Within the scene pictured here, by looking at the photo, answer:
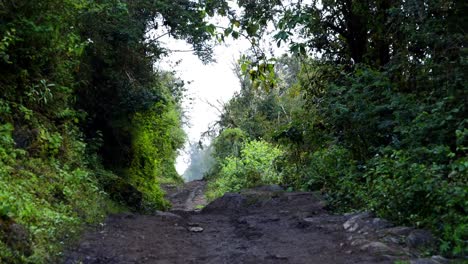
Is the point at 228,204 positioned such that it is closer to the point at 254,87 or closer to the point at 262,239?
the point at 254,87

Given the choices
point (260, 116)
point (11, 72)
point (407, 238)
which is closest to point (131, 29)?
point (11, 72)

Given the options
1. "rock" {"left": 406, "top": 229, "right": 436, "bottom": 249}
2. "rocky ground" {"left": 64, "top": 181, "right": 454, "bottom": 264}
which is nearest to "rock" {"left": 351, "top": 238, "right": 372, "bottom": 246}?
"rocky ground" {"left": 64, "top": 181, "right": 454, "bottom": 264}

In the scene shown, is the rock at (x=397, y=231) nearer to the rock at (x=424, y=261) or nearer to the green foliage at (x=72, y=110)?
the rock at (x=424, y=261)

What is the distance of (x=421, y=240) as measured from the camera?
5172 millimetres

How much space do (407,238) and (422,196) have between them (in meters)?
0.89

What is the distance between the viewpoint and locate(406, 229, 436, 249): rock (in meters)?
5.08

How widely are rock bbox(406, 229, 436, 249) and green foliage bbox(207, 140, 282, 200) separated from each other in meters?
10.5

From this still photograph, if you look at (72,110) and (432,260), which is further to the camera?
(72,110)

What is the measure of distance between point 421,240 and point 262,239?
7.81 ft

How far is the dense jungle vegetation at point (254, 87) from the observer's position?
5.95m

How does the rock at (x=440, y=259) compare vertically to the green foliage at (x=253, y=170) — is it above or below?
below

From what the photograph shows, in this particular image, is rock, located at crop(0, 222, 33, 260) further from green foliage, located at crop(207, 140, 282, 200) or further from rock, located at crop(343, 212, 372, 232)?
green foliage, located at crop(207, 140, 282, 200)

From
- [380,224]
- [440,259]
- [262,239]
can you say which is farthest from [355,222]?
[440,259]

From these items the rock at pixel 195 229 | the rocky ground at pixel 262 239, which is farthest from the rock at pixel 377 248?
the rock at pixel 195 229
